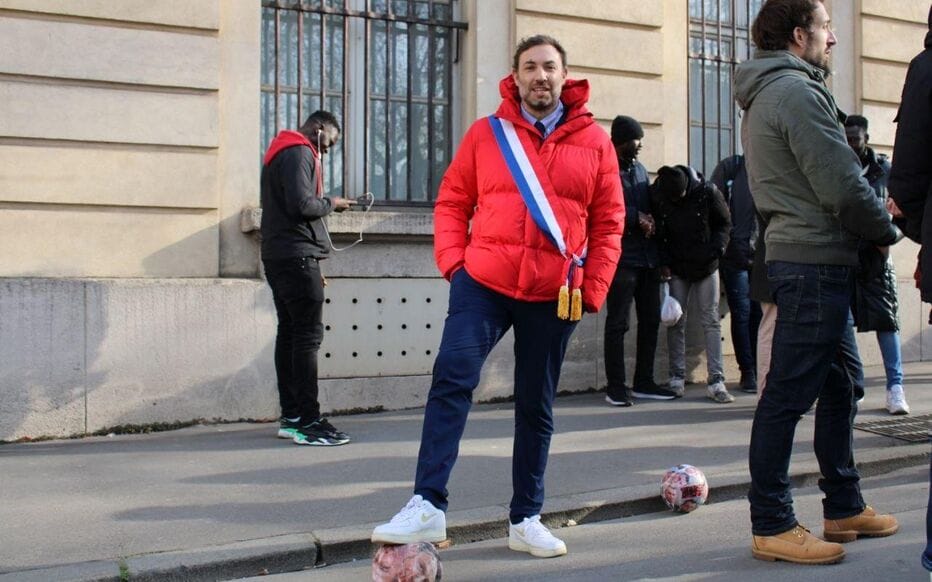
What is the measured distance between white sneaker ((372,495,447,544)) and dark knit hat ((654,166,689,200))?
4841mm

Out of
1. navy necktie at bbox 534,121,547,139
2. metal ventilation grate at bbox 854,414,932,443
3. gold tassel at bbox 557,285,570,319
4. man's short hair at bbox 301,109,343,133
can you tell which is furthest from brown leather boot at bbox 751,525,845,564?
man's short hair at bbox 301,109,343,133

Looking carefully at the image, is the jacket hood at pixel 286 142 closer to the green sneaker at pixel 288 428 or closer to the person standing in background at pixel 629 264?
the green sneaker at pixel 288 428

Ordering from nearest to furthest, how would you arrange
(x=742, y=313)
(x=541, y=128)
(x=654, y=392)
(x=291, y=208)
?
(x=541, y=128), (x=291, y=208), (x=654, y=392), (x=742, y=313)

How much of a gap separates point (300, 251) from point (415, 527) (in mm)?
3132

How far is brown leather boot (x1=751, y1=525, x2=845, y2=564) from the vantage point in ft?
14.3

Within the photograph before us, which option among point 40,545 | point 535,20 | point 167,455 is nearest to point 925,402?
point 535,20

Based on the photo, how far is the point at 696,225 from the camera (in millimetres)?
8641

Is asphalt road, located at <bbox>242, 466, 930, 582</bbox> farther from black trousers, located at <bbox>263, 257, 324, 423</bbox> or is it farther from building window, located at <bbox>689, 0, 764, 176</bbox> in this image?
building window, located at <bbox>689, 0, 764, 176</bbox>

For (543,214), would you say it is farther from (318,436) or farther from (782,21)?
(318,436)

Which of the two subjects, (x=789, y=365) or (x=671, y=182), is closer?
(x=789, y=365)

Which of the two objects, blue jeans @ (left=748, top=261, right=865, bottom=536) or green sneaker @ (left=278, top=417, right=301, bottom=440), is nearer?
blue jeans @ (left=748, top=261, right=865, bottom=536)

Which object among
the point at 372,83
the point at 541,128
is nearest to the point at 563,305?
the point at 541,128

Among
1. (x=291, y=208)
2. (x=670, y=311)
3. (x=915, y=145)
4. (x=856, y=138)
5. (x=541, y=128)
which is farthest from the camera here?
(x=670, y=311)

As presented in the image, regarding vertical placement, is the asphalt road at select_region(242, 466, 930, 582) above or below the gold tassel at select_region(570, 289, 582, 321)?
below
